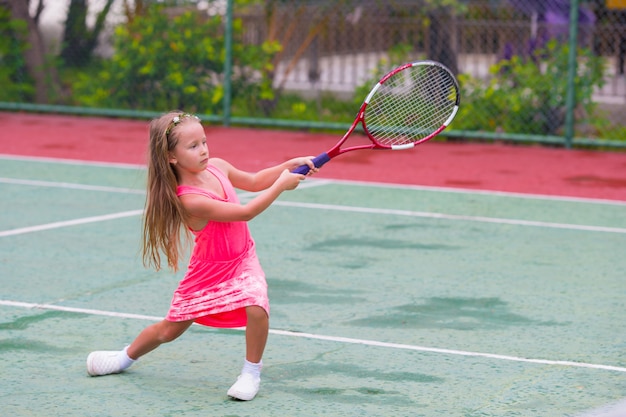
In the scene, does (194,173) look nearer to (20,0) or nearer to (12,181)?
(12,181)

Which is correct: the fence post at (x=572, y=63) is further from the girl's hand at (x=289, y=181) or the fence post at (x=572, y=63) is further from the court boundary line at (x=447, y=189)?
the girl's hand at (x=289, y=181)

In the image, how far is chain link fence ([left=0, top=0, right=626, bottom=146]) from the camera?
1290 centimetres

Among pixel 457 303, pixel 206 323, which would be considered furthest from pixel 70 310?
pixel 457 303

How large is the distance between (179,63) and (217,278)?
10.5m

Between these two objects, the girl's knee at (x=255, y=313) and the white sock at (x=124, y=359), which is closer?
the girl's knee at (x=255, y=313)

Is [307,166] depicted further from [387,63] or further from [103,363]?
[387,63]

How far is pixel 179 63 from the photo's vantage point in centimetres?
1472

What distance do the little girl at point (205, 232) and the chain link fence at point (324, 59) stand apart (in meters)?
8.72

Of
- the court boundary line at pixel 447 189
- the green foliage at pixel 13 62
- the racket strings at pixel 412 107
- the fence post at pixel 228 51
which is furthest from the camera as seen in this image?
the green foliage at pixel 13 62

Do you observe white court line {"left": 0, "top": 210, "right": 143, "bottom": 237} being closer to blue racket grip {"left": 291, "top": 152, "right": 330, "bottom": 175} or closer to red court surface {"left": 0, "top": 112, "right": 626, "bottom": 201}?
red court surface {"left": 0, "top": 112, "right": 626, "bottom": 201}

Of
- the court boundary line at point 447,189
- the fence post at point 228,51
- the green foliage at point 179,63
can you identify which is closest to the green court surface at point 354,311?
the court boundary line at point 447,189

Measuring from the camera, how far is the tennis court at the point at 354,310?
4.51 metres

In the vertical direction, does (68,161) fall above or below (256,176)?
below

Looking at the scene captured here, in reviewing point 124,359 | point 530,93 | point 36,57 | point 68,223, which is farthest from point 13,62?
point 124,359
